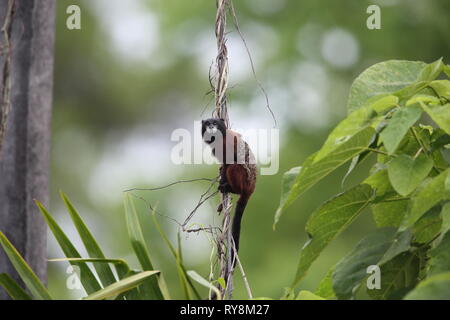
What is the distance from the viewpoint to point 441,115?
1058mm

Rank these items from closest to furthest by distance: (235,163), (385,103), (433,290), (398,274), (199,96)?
1. (433,290)
2. (385,103)
3. (398,274)
4. (235,163)
5. (199,96)

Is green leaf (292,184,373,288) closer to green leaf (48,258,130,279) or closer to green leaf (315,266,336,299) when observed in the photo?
green leaf (315,266,336,299)

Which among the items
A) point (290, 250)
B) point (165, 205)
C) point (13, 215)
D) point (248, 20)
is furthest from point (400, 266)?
point (248, 20)

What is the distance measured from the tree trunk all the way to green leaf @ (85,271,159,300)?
65cm

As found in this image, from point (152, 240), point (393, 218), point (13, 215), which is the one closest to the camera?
point (393, 218)

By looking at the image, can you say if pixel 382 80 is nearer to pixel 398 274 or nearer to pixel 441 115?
pixel 441 115

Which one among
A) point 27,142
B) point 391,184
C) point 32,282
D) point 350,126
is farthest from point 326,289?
point 27,142

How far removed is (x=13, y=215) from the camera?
1680 mm

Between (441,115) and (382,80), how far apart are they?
223mm

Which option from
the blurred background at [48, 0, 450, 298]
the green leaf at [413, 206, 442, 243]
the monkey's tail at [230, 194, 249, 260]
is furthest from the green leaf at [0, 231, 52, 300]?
the blurred background at [48, 0, 450, 298]

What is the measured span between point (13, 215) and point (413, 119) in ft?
3.46

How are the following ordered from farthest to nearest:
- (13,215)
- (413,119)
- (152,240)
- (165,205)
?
(152,240)
(165,205)
(13,215)
(413,119)

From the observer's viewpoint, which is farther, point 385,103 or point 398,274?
point 398,274
